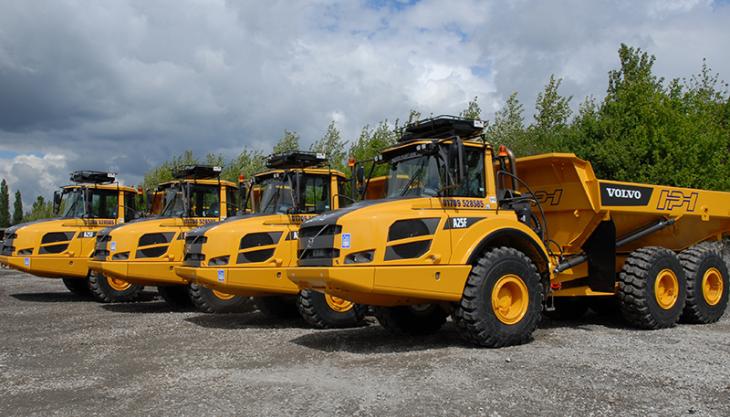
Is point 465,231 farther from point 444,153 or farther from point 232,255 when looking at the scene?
point 232,255

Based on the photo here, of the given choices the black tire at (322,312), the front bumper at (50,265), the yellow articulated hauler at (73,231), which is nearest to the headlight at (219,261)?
the black tire at (322,312)

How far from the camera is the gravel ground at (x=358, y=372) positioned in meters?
5.80

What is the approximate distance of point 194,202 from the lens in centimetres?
1395

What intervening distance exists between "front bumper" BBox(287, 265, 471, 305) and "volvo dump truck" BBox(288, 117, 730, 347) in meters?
0.01

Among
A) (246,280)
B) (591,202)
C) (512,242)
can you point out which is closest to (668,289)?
(591,202)

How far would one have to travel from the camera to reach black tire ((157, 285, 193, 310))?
47.3 feet

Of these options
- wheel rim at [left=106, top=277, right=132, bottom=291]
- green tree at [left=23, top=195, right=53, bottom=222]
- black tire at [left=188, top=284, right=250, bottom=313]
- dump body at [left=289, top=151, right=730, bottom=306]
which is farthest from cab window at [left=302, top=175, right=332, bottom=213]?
green tree at [left=23, top=195, right=53, bottom=222]

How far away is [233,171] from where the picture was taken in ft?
128

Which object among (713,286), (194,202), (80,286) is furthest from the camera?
(80,286)

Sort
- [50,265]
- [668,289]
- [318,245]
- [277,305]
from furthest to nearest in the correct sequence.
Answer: [50,265]
[277,305]
[668,289]
[318,245]

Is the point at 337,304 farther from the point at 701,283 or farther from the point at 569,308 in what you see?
the point at 701,283

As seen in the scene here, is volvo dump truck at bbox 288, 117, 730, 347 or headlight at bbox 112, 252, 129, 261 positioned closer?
volvo dump truck at bbox 288, 117, 730, 347

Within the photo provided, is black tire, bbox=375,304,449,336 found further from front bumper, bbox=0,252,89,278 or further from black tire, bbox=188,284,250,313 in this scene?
front bumper, bbox=0,252,89,278

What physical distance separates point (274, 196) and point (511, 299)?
5084 millimetres
